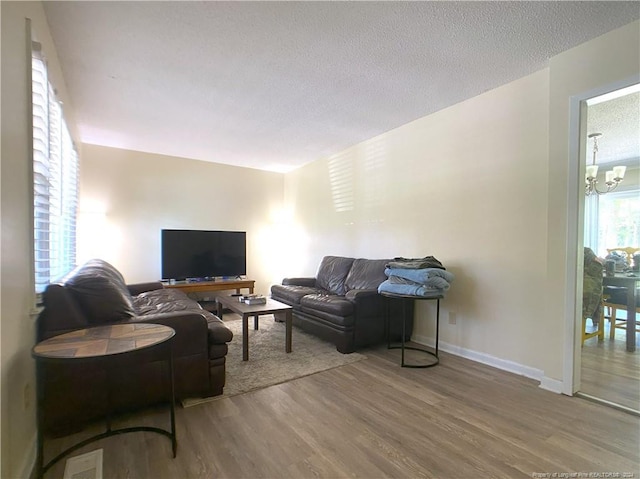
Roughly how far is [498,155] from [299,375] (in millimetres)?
2644

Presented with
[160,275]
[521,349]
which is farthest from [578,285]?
[160,275]

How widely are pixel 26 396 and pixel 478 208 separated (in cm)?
347

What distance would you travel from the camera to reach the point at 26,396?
151 cm

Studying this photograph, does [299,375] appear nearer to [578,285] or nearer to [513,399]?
[513,399]

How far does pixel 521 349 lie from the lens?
2.64 m

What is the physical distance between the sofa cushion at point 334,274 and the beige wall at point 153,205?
5.93 feet

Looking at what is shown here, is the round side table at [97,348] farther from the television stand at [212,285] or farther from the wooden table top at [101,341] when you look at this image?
the television stand at [212,285]

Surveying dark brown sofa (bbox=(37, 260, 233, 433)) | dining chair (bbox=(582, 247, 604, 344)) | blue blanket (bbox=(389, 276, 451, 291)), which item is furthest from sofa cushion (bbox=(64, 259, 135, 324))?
dining chair (bbox=(582, 247, 604, 344))

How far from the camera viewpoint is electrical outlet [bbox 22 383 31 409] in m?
1.48

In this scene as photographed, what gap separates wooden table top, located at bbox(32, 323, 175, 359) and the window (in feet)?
1.37

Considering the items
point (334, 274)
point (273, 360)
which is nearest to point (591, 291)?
point (334, 274)

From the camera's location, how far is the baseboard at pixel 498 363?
7.70 feet

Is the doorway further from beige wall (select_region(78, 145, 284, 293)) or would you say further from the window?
beige wall (select_region(78, 145, 284, 293))

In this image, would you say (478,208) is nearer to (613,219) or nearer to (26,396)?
(613,219)
